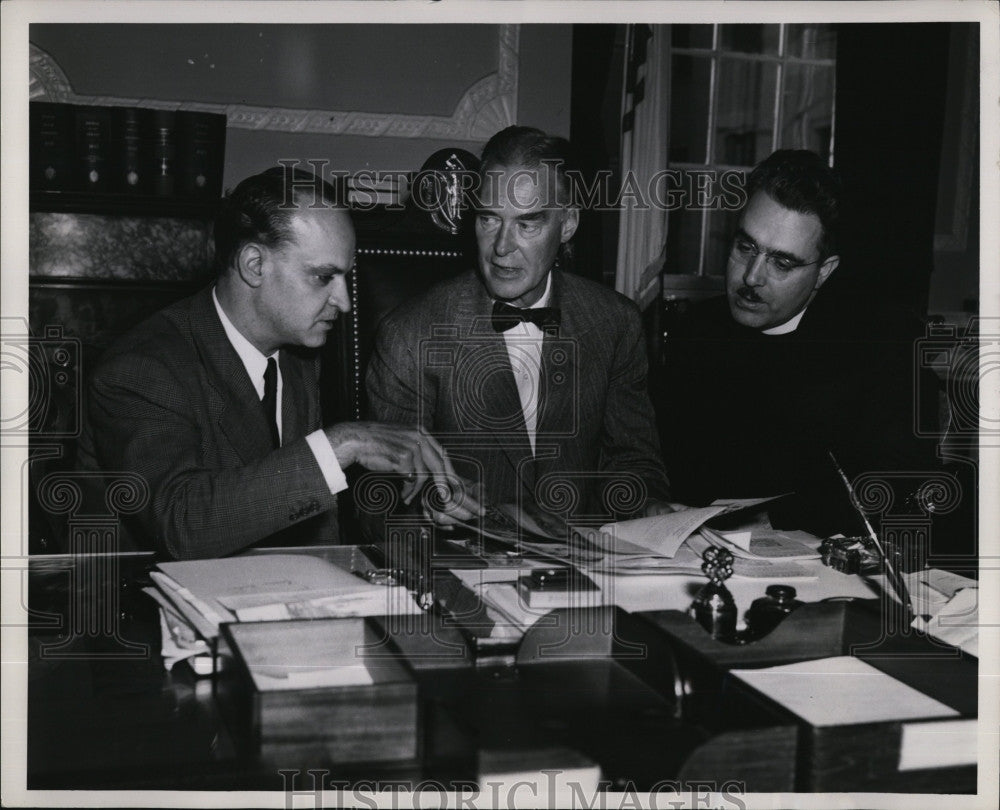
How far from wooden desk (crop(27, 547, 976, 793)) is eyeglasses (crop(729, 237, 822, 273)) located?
1567 mm

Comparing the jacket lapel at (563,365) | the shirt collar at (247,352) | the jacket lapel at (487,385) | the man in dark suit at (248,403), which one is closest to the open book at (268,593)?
the man in dark suit at (248,403)

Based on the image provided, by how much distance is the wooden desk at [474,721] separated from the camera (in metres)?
0.88

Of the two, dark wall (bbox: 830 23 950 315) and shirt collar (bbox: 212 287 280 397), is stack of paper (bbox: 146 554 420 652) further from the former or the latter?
dark wall (bbox: 830 23 950 315)

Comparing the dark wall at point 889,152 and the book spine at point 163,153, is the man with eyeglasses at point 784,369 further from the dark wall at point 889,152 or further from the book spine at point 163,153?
the book spine at point 163,153

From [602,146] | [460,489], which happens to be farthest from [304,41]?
[460,489]

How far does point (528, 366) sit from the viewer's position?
2.41 m

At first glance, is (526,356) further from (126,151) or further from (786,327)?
(126,151)

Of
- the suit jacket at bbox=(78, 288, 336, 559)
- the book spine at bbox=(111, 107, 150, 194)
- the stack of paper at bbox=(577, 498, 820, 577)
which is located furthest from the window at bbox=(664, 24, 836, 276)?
the stack of paper at bbox=(577, 498, 820, 577)

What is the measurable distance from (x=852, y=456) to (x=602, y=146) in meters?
1.98

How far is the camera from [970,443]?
6.70 feet

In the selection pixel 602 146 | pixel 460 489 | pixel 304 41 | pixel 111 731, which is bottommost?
pixel 111 731

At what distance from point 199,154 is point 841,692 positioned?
2.85m

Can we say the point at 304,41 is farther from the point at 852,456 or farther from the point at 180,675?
the point at 180,675

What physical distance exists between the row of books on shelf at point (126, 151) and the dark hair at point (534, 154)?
1.20m
